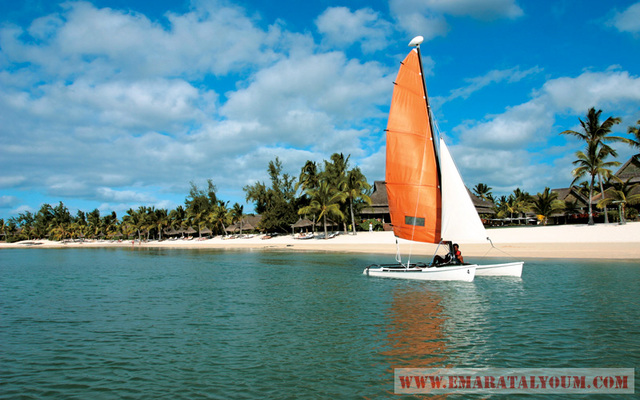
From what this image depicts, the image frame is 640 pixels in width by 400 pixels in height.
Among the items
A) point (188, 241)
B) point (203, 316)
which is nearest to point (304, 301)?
point (203, 316)

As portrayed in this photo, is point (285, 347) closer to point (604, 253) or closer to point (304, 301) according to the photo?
point (304, 301)

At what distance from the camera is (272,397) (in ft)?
23.5

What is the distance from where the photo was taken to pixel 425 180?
19984 millimetres

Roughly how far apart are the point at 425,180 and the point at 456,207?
2005mm

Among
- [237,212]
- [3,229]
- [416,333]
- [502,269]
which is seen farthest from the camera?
[3,229]

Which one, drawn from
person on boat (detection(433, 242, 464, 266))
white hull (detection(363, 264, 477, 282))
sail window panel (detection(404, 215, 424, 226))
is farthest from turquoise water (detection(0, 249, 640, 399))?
sail window panel (detection(404, 215, 424, 226))

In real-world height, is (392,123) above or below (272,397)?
above

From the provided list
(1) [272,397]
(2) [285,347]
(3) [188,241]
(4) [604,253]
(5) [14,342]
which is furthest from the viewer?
(3) [188,241]

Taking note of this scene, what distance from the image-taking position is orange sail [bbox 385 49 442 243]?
19422 millimetres

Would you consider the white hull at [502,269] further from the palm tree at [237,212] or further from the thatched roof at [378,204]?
the palm tree at [237,212]

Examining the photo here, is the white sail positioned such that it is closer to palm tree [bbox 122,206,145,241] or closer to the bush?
the bush

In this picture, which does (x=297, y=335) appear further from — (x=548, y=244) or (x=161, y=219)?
(x=161, y=219)

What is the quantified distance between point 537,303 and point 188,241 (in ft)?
281

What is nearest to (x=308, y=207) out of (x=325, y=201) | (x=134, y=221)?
(x=325, y=201)
